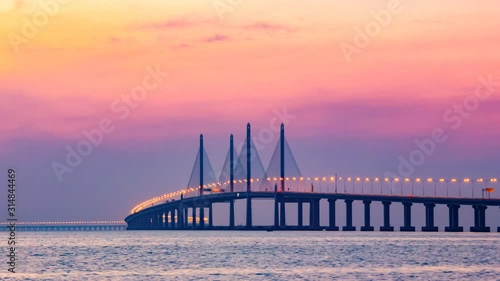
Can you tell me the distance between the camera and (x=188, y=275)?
75438 millimetres

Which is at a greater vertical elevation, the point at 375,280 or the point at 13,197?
the point at 13,197

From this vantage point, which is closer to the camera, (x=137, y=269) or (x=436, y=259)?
(x=137, y=269)

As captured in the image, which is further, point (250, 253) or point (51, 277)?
point (250, 253)

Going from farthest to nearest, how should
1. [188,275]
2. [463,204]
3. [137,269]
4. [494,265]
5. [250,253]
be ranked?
[463,204]
[250,253]
[494,265]
[137,269]
[188,275]

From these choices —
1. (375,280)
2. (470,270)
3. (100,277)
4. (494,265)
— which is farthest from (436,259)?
(100,277)

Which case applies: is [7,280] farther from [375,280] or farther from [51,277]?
[375,280]

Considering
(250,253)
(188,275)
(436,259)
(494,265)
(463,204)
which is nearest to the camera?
(188,275)

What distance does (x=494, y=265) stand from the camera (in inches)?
3415

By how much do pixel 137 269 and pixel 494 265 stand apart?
2611cm

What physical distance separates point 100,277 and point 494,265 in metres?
30.4

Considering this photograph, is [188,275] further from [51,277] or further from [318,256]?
[318,256]

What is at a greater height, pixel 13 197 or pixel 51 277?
pixel 13 197


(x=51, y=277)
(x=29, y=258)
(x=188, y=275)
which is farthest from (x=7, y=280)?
(x=29, y=258)

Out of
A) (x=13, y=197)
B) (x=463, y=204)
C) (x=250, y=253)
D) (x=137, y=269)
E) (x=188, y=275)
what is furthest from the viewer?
(x=463, y=204)
